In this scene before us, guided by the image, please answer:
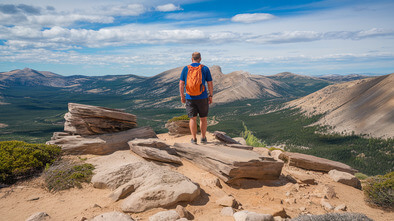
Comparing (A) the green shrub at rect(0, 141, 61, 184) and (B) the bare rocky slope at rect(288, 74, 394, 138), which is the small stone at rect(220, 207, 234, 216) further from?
(B) the bare rocky slope at rect(288, 74, 394, 138)

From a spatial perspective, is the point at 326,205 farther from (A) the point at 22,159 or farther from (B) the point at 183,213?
(A) the point at 22,159

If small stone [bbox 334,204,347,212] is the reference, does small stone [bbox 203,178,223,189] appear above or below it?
above

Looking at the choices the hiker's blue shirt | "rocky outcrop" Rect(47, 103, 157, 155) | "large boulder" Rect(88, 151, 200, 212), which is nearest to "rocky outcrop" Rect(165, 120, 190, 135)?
"rocky outcrop" Rect(47, 103, 157, 155)

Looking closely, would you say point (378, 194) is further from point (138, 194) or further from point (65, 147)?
point (65, 147)

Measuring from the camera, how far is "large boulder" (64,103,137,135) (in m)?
12.2

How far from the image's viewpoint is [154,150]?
441 inches

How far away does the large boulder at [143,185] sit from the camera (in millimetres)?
7164

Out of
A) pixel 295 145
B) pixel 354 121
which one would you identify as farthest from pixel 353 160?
pixel 354 121

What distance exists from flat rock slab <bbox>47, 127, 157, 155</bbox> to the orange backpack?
182 inches

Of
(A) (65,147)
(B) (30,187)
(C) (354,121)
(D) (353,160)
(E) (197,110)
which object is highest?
(E) (197,110)

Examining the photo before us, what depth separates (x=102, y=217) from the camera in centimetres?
634

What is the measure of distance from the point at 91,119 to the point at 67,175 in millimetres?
3858

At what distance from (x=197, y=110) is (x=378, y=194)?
792 centimetres

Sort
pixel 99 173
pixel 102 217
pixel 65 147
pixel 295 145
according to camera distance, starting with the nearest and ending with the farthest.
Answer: pixel 102 217, pixel 99 173, pixel 65 147, pixel 295 145
